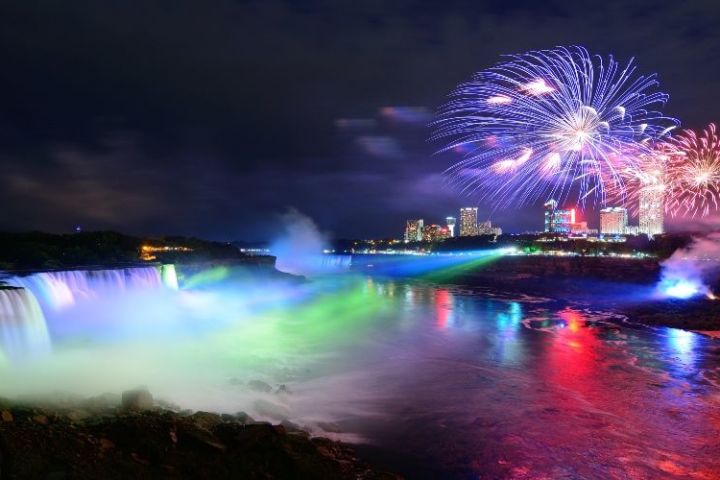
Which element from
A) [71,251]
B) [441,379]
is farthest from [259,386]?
[71,251]

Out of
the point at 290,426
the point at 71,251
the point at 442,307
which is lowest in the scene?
the point at 442,307

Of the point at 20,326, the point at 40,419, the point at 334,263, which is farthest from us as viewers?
the point at 334,263

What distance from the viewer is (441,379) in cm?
1786

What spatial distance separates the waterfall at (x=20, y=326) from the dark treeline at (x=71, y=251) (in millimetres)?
13000

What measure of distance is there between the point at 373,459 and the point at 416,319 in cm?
2447

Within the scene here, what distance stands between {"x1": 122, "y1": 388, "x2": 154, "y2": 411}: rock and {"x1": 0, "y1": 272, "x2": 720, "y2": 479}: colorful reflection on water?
278cm

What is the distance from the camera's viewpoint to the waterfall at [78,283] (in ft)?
71.1

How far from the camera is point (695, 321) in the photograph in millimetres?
27469

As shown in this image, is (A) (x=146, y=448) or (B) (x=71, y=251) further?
(B) (x=71, y=251)

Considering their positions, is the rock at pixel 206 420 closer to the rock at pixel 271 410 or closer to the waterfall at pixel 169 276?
the rock at pixel 271 410

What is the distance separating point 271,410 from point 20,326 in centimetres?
932

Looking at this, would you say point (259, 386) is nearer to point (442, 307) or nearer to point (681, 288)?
point (442, 307)

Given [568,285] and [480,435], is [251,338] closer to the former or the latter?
[480,435]

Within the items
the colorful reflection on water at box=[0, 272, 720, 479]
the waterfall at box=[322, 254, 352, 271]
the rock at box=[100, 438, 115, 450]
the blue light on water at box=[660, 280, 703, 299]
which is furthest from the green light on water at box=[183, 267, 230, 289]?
the waterfall at box=[322, 254, 352, 271]
